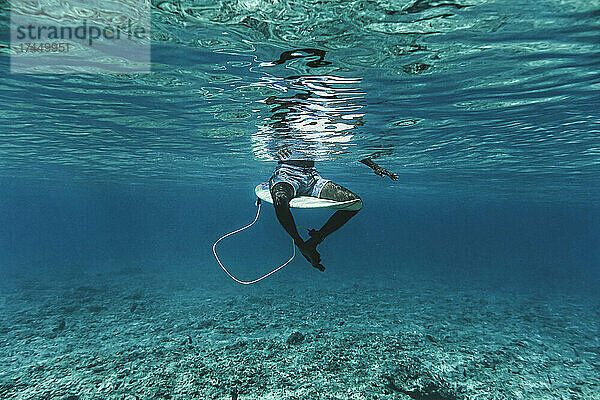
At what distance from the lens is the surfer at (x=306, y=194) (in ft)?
Result: 16.7

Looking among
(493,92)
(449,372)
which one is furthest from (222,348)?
(493,92)

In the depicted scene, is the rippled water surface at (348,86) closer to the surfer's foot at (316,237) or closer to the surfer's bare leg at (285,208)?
the surfer's bare leg at (285,208)

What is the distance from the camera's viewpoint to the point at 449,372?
35.1 ft

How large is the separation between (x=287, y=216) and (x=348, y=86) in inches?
251

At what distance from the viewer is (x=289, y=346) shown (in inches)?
488

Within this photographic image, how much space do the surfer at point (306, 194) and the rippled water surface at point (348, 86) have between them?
3.27 metres

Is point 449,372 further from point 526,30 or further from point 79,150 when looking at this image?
point 79,150

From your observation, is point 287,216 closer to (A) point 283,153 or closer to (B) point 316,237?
(B) point 316,237

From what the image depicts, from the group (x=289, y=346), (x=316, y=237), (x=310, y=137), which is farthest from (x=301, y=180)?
(x=310, y=137)

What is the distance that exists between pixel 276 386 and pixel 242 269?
30.0m

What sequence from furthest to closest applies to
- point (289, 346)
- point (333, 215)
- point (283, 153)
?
point (283, 153) → point (289, 346) → point (333, 215)

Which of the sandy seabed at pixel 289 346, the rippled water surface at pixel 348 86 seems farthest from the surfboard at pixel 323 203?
the sandy seabed at pixel 289 346

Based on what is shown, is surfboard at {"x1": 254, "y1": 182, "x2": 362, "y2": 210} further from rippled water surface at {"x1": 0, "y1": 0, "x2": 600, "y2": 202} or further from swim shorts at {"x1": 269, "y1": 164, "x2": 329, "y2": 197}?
rippled water surface at {"x1": 0, "y1": 0, "x2": 600, "y2": 202}

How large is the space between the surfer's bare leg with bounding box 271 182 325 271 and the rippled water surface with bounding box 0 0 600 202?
3.68 metres
